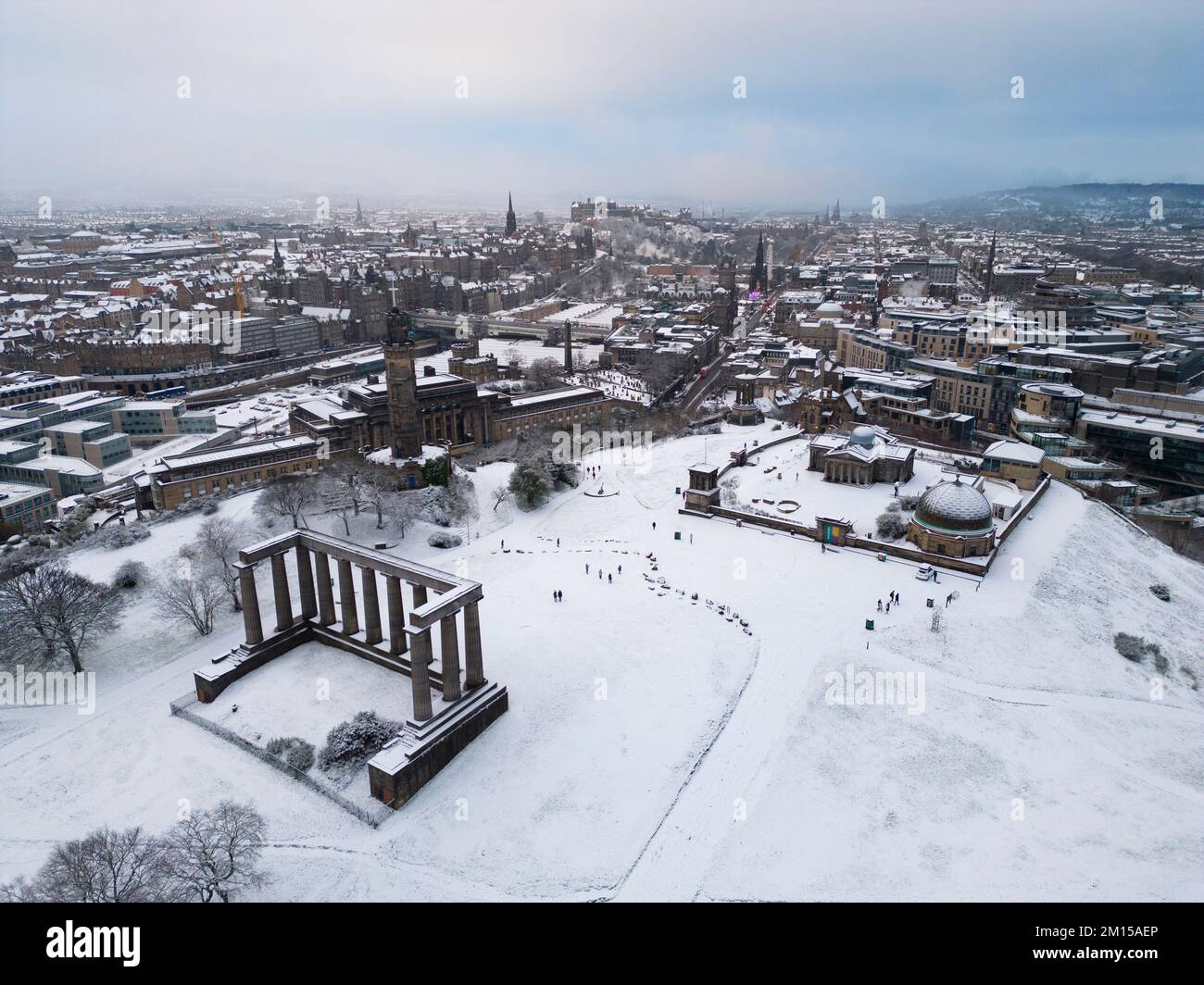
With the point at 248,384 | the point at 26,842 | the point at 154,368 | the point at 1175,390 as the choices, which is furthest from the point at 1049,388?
the point at 154,368

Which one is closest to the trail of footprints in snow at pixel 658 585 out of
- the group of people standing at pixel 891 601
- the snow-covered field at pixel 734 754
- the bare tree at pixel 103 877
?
the snow-covered field at pixel 734 754

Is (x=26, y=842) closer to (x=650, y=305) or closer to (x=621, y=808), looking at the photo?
(x=621, y=808)

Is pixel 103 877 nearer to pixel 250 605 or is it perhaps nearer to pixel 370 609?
pixel 250 605

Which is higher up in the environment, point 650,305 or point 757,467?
point 650,305
